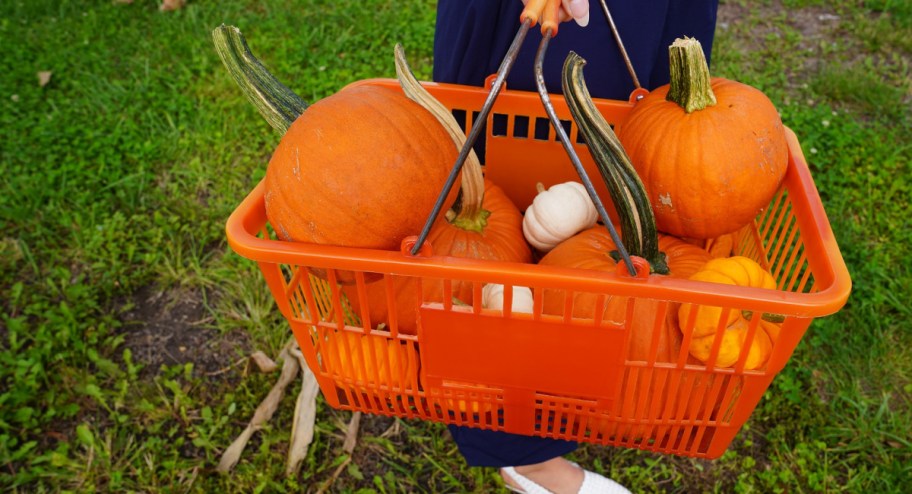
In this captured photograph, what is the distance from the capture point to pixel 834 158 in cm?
259

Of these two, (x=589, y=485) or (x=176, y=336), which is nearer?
(x=589, y=485)

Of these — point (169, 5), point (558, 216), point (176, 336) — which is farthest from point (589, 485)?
point (169, 5)

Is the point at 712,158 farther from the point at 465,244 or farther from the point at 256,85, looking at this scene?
the point at 256,85

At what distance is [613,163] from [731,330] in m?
0.30

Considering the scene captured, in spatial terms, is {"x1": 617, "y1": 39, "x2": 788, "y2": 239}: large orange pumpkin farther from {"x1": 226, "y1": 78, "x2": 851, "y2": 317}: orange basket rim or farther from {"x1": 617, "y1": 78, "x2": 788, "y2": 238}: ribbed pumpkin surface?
{"x1": 226, "y1": 78, "x2": 851, "y2": 317}: orange basket rim

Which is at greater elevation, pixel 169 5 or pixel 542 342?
pixel 542 342

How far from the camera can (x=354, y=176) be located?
37.6 inches

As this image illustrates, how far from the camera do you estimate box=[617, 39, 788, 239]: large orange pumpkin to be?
3.76 feet

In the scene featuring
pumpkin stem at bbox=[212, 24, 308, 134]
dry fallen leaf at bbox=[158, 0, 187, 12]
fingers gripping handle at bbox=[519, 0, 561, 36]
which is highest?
fingers gripping handle at bbox=[519, 0, 561, 36]

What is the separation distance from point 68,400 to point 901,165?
3.07 metres

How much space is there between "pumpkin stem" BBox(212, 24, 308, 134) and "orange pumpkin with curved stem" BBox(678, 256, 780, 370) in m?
0.73

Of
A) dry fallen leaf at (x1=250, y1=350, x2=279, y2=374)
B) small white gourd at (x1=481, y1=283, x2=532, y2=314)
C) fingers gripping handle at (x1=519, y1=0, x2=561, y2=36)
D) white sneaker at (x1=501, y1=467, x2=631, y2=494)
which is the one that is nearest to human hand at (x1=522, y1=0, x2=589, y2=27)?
fingers gripping handle at (x1=519, y1=0, x2=561, y2=36)

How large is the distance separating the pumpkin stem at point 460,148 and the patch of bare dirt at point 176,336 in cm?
119

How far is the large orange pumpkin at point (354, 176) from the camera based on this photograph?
37.6 inches
